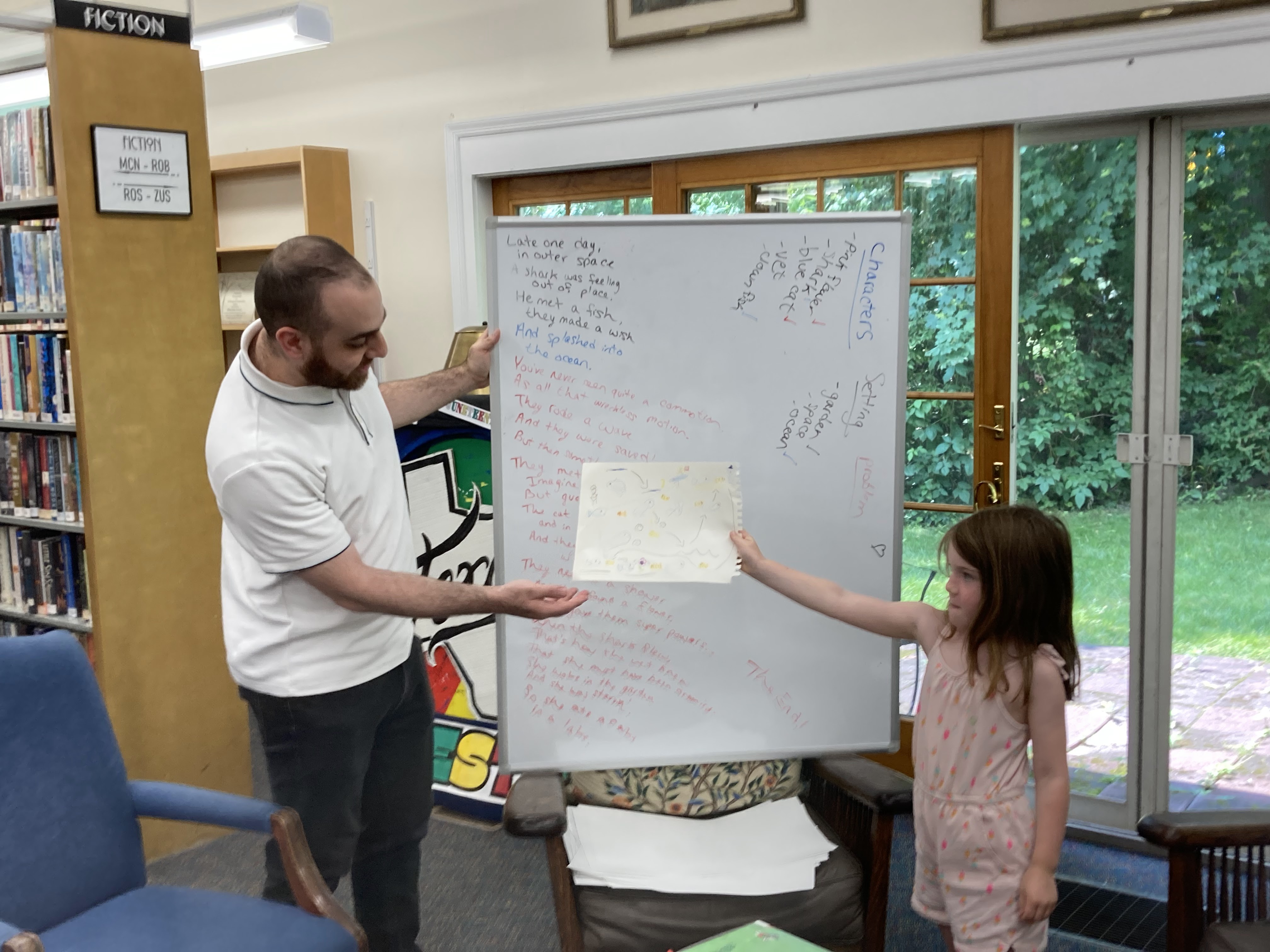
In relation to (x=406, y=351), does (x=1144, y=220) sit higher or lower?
higher

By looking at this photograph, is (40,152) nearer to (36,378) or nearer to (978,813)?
(36,378)

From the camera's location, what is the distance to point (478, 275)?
3631 millimetres

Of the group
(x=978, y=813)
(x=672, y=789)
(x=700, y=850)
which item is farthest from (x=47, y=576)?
(x=978, y=813)

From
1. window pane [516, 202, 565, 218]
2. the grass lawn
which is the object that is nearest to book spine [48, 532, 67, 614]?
window pane [516, 202, 565, 218]

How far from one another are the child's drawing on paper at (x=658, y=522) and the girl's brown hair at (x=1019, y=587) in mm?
409

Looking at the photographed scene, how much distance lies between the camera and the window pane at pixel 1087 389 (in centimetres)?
271

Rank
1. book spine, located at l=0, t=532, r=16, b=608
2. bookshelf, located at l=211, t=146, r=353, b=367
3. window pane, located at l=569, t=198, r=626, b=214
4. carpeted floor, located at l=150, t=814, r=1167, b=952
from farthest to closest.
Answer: bookshelf, located at l=211, t=146, r=353, b=367
window pane, located at l=569, t=198, r=626, b=214
book spine, located at l=0, t=532, r=16, b=608
carpeted floor, located at l=150, t=814, r=1167, b=952

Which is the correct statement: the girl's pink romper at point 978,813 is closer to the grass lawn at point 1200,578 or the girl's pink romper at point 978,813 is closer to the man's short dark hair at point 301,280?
the man's short dark hair at point 301,280

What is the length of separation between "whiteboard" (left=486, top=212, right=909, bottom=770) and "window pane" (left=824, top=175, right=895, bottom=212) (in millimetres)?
1052

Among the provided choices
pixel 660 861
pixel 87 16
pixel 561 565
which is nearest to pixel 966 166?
pixel 561 565

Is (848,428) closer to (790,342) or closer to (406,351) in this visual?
(790,342)

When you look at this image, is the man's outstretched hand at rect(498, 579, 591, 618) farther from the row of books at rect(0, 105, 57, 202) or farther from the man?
the row of books at rect(0, 105, 57, 202)

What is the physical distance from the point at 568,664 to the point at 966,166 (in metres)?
1.72

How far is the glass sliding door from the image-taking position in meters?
2.71
